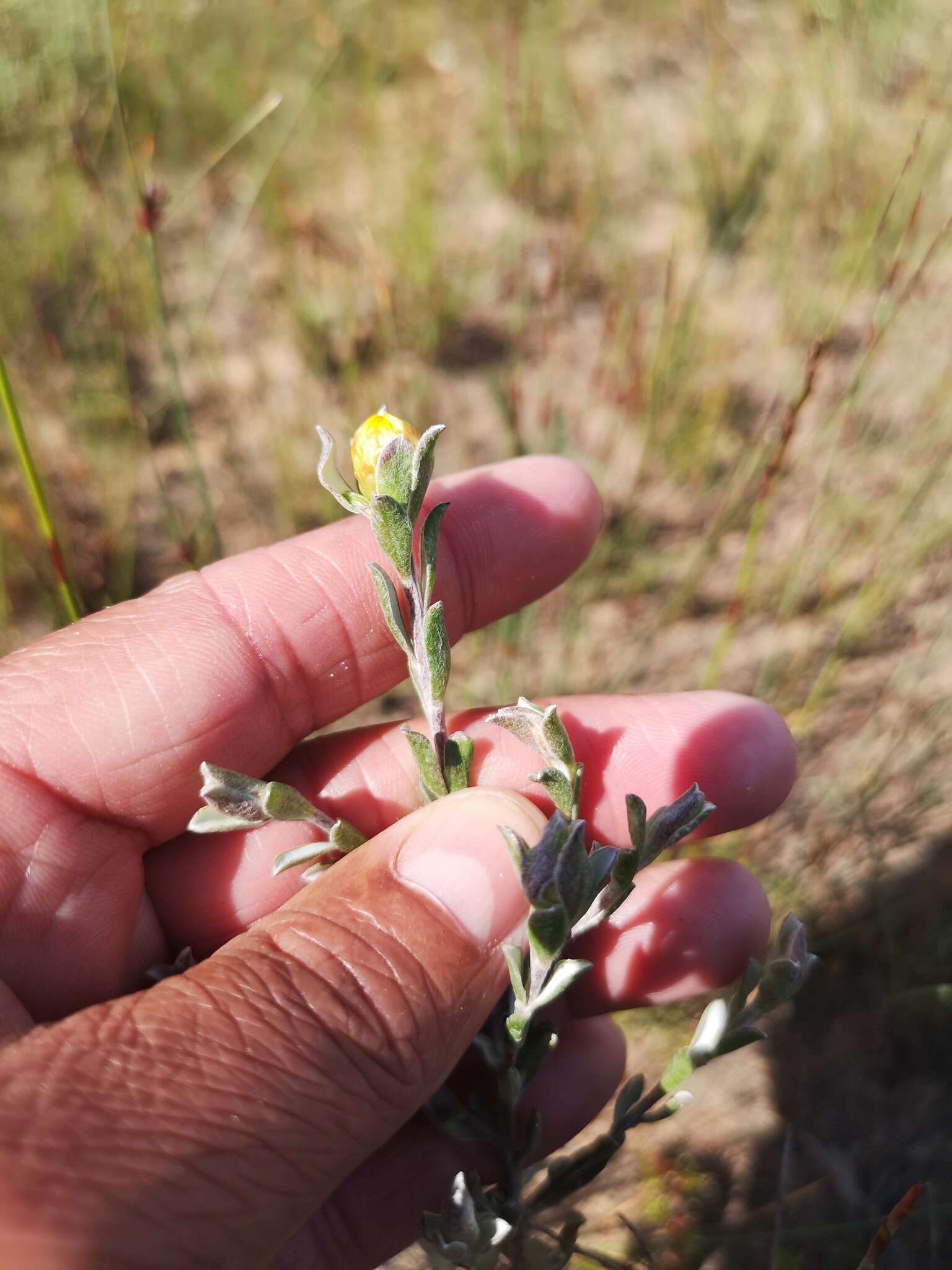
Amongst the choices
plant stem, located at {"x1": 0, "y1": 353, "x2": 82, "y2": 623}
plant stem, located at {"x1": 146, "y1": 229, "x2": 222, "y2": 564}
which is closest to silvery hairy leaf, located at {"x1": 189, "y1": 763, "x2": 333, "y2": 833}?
plant stem, located at {"x1": 0, "y1": 353, "x2": 82, "y2": 623}

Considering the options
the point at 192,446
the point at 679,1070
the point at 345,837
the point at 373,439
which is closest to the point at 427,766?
the point at 345,837

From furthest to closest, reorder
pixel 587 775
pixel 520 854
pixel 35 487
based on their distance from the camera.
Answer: pixel 587 775, pixel 35 487, pixel 520 854

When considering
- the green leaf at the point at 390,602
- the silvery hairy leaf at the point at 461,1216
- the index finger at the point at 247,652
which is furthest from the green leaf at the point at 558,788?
the index finger at the point at 247,652

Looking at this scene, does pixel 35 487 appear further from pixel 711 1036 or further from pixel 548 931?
pixel 711 1036

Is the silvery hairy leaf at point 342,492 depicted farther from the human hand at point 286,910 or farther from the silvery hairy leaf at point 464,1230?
the silvery hairy leaf at point 464,1230

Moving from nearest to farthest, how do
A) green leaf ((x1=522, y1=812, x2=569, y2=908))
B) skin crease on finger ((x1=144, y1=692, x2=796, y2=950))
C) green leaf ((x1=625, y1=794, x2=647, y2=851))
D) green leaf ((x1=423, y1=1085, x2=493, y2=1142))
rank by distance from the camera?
green leaf ((x1=522, y1=812, x2=569, y2=908)) → green leaf ((x1=625, y1=794, x2=647, y2=851)) → green leaf ((x1=423, y1=1085, x2=493, y2=1142)) → skin crease on finger ((x1=144, y1=692, x2=796, y2=950))

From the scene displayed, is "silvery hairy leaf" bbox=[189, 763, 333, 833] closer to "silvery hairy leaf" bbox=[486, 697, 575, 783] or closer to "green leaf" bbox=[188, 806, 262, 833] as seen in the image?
"green leaf" bbox=[188, 806, 262, 833]
